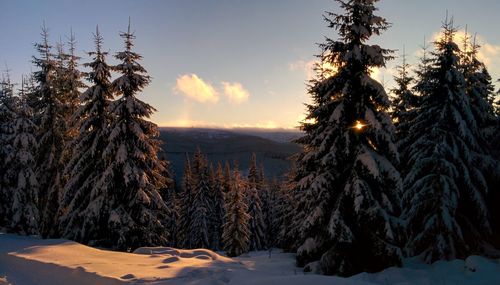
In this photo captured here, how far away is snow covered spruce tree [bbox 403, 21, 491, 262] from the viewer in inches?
730

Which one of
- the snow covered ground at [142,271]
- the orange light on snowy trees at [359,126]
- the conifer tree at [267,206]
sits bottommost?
the conifer tree at [267,206]

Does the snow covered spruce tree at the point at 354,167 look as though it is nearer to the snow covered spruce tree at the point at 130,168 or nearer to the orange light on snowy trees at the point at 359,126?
the orange light on snowy trees at the point at 359,126

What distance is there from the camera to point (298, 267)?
17.6 m

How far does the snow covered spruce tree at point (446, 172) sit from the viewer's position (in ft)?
60.8

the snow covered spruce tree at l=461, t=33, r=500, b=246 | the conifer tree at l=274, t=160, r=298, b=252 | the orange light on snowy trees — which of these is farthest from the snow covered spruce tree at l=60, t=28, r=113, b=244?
the snow covered spruce tree at l=461, t=33, r=500, b=246

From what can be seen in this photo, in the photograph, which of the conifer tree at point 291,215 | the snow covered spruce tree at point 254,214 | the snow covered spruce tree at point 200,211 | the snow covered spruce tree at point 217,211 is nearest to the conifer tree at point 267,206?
the snow covered spruce tree at point 254,214

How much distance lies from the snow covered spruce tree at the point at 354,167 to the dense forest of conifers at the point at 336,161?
0.05 metres

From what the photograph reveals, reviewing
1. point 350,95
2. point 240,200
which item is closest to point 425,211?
point 350,95

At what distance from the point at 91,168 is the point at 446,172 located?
18163 millimetres

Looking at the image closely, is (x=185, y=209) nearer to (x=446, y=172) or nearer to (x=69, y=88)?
(x=69, y=88)

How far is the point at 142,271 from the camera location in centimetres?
1061

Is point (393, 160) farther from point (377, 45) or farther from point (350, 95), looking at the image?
point (377, 45)

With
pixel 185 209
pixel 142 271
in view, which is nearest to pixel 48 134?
pixel 142 271

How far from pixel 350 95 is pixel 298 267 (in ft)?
26.8
